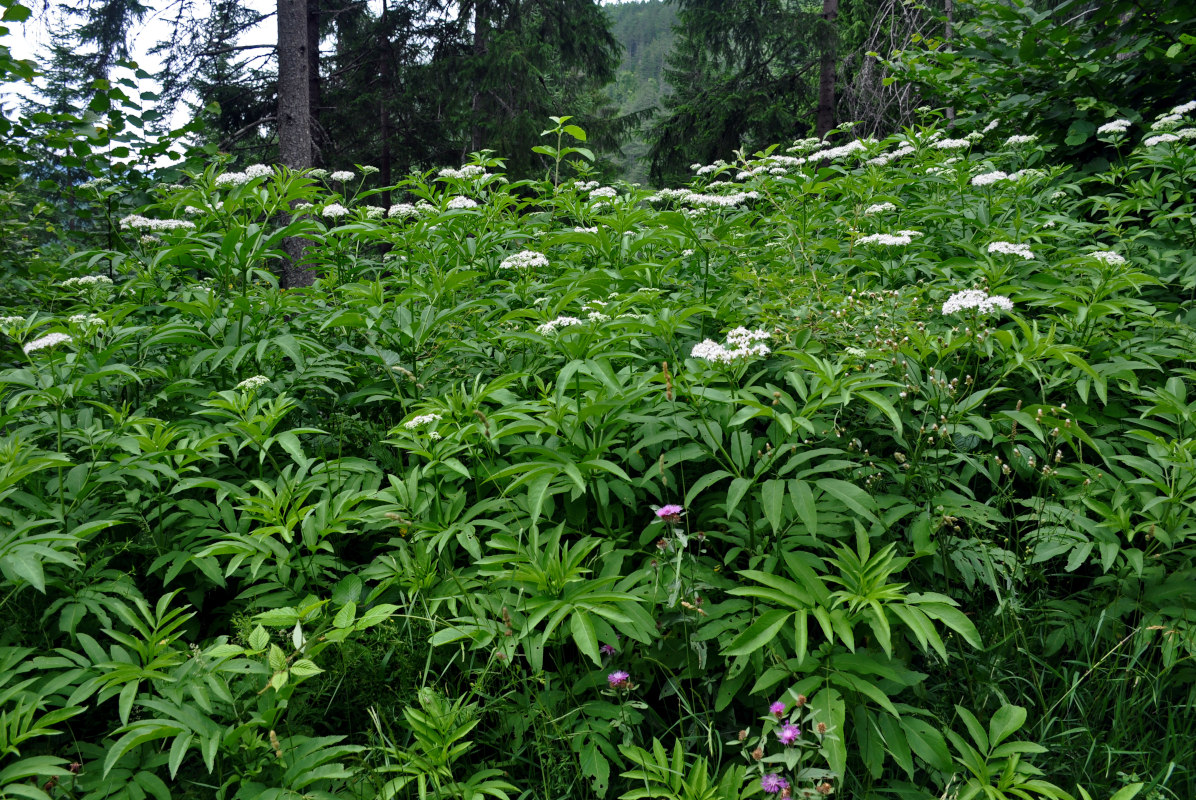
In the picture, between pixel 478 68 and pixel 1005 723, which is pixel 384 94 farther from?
pixel 1005 723

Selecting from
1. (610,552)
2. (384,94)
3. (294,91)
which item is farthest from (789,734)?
(384,94)

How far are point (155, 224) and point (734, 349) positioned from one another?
2.90 metres

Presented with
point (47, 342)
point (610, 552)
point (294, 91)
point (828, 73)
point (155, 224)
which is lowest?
point (610, 552)

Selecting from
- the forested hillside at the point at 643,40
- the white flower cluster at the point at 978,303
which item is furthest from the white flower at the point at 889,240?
the forested hillside at the point at 643,40

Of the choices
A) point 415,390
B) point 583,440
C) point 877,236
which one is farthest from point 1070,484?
point 415,390

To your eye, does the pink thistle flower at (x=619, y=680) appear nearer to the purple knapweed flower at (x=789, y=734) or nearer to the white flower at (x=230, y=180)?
the purple knapweed flower at (x=789, y=734)

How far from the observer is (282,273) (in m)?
9.66

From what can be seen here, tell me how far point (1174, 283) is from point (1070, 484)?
1805 millimetres

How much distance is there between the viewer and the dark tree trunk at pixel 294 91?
8.39 metres

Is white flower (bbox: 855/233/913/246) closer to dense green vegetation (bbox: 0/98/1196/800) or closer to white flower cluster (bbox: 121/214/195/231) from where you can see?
dense green vegetation (bbox: 0/98/1196/800)

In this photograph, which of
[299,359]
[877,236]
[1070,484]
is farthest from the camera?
[877,236]

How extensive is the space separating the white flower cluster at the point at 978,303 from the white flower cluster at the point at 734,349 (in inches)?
24.1

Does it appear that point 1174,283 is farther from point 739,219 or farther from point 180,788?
point 180,788

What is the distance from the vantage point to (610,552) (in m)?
2.02
